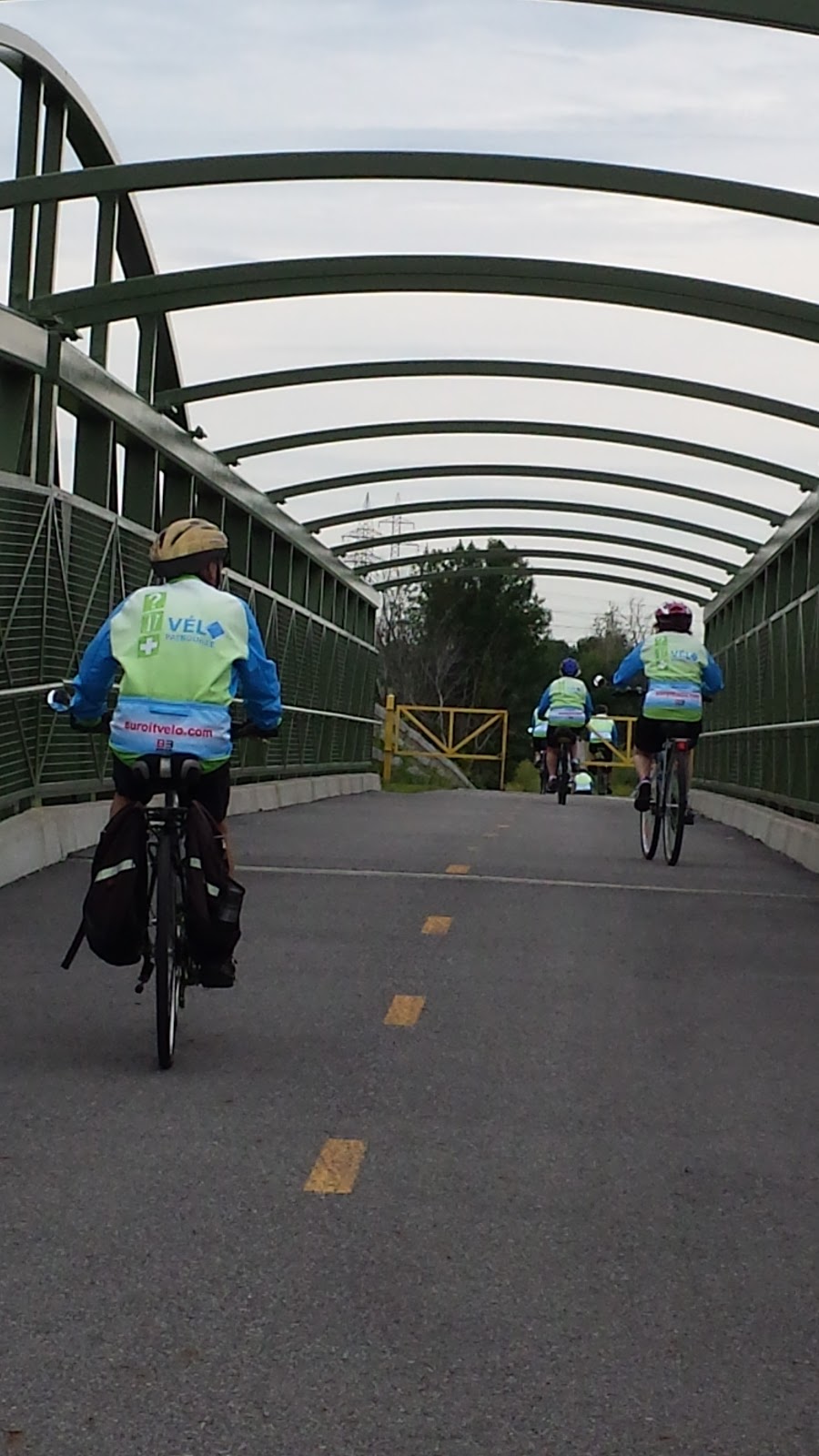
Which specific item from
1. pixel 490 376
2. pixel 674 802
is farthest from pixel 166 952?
pixel 490 376

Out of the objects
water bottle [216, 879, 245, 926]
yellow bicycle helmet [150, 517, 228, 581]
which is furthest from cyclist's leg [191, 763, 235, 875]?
yellow bicycle helmet [150, 517, 228, 581]

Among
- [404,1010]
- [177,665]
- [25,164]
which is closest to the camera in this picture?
[177,665]

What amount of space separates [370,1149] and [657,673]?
10.2 meters

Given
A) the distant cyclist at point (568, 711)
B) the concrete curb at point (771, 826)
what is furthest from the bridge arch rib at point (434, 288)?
the distant cyclist at point (568, 711)

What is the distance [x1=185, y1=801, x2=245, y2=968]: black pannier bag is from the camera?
7043 millimetres

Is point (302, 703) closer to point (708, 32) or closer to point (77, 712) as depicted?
point (708, 32)

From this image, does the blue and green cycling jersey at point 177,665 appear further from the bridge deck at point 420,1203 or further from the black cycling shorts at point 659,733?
the black cycling shorts at point 659,733

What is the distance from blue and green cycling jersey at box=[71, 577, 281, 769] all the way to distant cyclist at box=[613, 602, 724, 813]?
8544 mm

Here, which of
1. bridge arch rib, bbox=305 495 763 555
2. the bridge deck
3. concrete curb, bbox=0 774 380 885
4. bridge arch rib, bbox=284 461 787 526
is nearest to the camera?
the bridge deck

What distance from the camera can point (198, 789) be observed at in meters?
7.44

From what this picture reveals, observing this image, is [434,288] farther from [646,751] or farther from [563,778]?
[563,778]

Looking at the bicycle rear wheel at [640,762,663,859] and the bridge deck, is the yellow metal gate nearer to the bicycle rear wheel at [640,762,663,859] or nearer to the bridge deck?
the bicycle rear wheel at [640,762,663,859]

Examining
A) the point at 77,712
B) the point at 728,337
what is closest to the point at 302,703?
the point at 728,337

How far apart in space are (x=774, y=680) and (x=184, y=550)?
45.2ft
